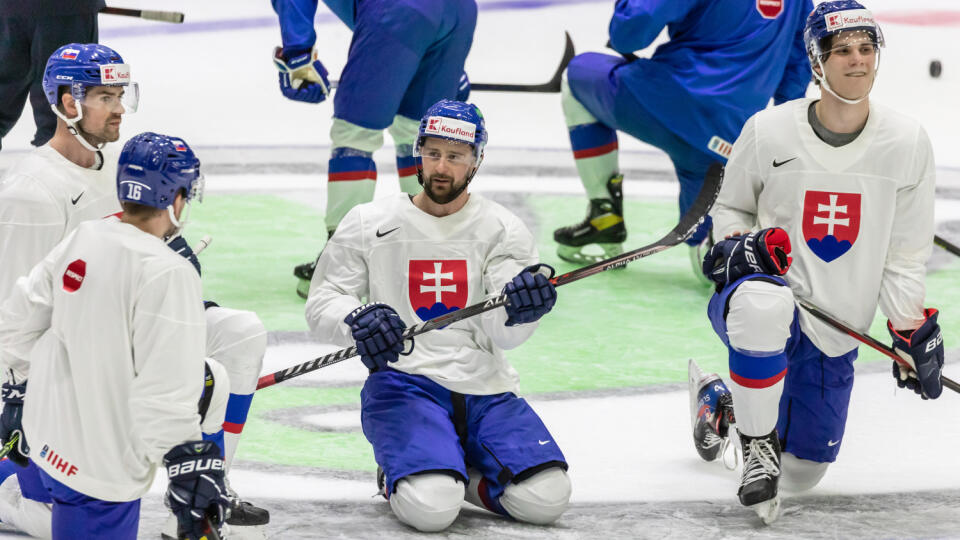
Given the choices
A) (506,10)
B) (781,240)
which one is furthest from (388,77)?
Answer: (506,10)

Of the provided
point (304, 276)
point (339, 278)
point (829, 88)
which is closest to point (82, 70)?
point (339, 278)

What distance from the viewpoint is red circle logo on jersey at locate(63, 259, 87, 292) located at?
98.9 inches

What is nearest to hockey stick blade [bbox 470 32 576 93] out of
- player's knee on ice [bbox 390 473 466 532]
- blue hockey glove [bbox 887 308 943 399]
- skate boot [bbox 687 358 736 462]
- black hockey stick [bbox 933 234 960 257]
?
black hockey stick [bbox 933 234 960 257]

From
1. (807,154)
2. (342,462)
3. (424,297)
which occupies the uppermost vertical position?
(807,154)

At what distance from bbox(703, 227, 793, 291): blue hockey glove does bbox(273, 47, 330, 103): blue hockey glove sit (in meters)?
2.03

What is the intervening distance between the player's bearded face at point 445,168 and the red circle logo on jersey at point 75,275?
3.51 ft

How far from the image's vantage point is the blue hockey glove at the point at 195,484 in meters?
2.49

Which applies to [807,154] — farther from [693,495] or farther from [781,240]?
[693,495]

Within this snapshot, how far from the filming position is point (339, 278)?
135 inches

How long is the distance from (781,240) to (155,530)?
1.45m

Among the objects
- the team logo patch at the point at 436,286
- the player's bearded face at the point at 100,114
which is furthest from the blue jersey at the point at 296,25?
the team logo patch at the point at 436,286

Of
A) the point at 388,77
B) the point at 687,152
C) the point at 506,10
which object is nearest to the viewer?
the point at 388,77

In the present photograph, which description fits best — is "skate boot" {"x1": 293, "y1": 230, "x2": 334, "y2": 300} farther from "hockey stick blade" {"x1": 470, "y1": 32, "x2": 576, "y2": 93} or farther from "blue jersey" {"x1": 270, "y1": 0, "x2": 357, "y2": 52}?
"hockey stick blade" {"x1": 470, "y1": 32, "x2": 576, "y2": 93}

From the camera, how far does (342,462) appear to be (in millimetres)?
3641
